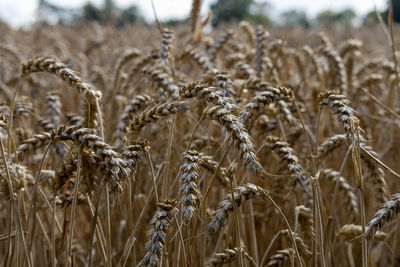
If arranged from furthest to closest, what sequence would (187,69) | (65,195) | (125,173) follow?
(187,69)
(65,195)
(125,173)

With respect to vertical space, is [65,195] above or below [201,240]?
above

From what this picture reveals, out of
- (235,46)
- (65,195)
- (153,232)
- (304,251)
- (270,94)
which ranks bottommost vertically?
(304,251)

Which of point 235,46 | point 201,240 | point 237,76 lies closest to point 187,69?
point 235,46

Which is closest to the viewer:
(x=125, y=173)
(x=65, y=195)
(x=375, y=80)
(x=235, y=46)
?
(x=125, y=173)

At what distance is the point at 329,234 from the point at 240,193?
1.62ft

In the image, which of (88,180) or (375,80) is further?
(375,80)

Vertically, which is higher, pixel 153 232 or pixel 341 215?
pixel 153 232

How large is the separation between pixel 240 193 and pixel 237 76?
1.28m

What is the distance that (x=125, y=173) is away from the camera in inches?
42.9

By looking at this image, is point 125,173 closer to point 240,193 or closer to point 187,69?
point 240,193

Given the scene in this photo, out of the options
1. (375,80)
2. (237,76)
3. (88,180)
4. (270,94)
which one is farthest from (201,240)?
(375,80)

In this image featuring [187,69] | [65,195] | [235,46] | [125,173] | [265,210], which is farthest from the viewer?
[187,69]

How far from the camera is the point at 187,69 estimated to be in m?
4.57

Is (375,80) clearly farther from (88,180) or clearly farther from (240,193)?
(88,180)
